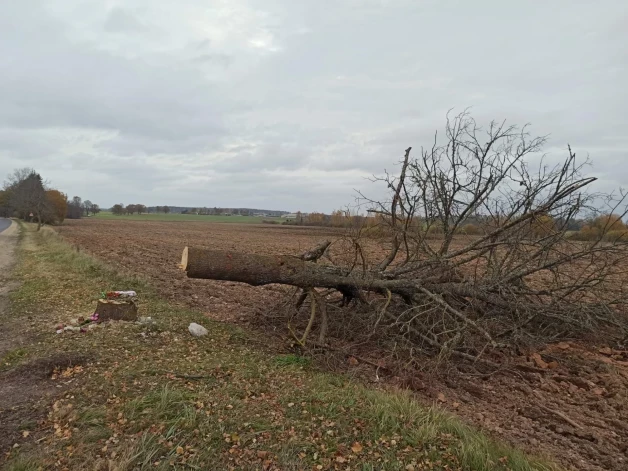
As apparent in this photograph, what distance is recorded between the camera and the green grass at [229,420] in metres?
2.74

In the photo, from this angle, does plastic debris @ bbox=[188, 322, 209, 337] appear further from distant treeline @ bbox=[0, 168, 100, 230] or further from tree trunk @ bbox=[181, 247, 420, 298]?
distant treeline @ bbox=[0, 168, 100, 230]

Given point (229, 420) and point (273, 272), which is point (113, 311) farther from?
point (229, 420)

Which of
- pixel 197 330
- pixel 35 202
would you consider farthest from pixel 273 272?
pixel 35 202

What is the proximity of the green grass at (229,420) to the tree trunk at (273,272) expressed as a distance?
2.89 feet

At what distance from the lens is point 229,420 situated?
10.3 feet

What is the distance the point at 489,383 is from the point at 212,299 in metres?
5.09

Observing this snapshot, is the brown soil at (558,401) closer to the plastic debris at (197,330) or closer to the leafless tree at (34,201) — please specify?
the plastic debris at (197,330)

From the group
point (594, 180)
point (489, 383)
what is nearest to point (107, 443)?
point (489, 383)

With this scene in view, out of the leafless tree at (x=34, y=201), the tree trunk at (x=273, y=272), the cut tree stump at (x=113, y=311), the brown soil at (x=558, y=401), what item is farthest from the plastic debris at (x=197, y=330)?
the leafless tree at (x=34, y=201)

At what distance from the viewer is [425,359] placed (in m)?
4.81

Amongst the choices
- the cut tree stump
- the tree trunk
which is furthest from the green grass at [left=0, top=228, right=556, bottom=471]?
Result: the tree trunk

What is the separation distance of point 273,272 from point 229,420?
2134 mm

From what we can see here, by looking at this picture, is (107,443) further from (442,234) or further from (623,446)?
(442,234)

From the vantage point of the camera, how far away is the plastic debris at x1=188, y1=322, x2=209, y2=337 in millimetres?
5133
